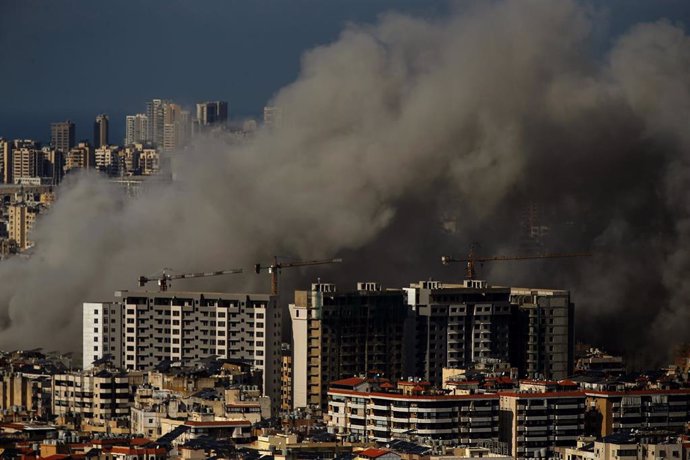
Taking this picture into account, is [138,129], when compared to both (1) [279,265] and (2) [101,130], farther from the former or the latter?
(1) [279,265]

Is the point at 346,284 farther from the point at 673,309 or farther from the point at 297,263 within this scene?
the point at 673,309

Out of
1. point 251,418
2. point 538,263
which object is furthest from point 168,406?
point 538,263

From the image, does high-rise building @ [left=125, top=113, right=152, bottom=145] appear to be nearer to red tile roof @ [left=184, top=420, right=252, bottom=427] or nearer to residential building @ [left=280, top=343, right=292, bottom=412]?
residential building @ [left=280, top=343, right=292, bottom=412]

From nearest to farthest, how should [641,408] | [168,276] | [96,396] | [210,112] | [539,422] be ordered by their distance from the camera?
[539,422]
[641,408]
[96,396]
[168,276]
[210,112]

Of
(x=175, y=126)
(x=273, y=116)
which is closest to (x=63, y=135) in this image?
(x=175, y=126)

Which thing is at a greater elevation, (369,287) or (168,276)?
(168,276)

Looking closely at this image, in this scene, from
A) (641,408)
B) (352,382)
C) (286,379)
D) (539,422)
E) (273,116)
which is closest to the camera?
(539,422)

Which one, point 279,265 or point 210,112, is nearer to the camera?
point 279,265

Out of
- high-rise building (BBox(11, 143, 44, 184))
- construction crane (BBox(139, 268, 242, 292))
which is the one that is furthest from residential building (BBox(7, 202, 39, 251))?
construction crane (BBox(139, 268, 242, 292))
